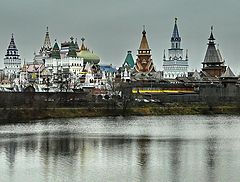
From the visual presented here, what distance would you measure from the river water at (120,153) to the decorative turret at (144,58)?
Result: 1866 inches

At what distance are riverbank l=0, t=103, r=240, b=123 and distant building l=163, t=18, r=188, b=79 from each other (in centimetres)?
3513

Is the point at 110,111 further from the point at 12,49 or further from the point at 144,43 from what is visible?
the point at 12,49

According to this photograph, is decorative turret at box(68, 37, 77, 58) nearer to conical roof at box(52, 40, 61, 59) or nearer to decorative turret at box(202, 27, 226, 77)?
conical roof at box(52, 40, 61, 59)

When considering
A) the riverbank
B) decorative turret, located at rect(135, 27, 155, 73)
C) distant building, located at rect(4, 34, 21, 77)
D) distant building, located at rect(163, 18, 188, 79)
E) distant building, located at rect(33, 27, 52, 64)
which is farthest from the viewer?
distant building, located at rect(4, 34, 21, 77)

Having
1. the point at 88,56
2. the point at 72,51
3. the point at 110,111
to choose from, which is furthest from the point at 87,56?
the point at 110,111

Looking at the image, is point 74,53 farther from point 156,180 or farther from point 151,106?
point 156,180

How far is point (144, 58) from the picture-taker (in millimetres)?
78500

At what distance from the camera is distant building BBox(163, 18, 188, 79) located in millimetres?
84062

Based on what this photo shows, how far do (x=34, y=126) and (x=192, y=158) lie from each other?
13.2 meters

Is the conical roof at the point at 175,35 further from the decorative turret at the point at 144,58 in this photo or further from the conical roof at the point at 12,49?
the conical roof at the point at 12,49

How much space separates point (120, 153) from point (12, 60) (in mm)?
72049

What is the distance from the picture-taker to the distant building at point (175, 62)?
8406 centimetres

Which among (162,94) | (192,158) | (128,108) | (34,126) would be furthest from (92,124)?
(162,94)

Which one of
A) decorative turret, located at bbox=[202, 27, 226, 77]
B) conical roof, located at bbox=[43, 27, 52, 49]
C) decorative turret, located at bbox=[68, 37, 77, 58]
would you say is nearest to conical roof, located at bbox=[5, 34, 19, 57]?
conical roof, located at bbox=[43, 27, 52, 49]
